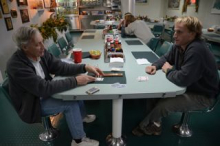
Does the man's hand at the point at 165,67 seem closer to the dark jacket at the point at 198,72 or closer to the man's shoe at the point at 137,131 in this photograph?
the dark jacket at the point at 198,72

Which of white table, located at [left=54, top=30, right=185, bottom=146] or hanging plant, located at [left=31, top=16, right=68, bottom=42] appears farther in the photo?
hanging plant, located at [left=31, top=16, right=68, bottom=42]

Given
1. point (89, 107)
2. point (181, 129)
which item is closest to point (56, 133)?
point (89, 107)

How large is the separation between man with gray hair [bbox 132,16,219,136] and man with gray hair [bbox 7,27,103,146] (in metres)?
0.66

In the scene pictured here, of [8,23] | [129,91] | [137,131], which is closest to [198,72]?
[129,91]

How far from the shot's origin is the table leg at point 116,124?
135 centimetres

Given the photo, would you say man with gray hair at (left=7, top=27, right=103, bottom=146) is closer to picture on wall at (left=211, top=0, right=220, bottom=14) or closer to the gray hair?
the gray hair

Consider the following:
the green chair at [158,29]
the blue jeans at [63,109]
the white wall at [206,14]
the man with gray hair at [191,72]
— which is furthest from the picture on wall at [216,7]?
the blue jeans at [63,109]

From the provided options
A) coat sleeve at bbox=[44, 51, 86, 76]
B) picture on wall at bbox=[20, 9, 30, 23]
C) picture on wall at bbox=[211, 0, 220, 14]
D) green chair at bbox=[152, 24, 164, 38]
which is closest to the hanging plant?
picture on wall at bbox=[20, 9, 30, 23]

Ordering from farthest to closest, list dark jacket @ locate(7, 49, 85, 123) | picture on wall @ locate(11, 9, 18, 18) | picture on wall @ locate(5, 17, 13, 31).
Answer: picture on wall @ locate(11, 9, 18, 18) → picture on wall @ locate(5, 17, 13, 31) → dark jacket @ locate(7, 49, 85, 123)

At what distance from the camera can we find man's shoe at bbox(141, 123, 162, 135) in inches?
68.9

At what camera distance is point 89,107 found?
88.4 inches

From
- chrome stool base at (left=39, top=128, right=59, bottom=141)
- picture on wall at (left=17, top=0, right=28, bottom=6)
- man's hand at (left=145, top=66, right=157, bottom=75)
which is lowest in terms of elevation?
chrome stool base at (left=39, top=128, right=59, bottom=141)

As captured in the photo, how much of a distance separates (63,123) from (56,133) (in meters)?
0.18

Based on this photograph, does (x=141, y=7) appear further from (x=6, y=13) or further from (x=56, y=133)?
(x=56, y=133)
